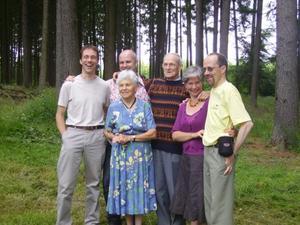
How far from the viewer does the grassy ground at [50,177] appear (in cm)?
629

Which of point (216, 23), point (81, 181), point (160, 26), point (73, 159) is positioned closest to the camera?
point (73, 159)

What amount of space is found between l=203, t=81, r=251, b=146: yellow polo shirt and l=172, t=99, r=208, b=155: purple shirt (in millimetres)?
265

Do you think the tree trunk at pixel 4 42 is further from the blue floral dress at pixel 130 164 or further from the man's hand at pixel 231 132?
the man's hand at pixel 231 132

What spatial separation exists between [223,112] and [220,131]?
189mm

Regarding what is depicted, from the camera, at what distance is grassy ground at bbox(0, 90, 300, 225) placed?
6.29 m

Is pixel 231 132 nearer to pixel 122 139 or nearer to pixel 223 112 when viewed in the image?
pixel 223 112

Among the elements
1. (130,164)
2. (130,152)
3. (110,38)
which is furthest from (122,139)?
(110,38)

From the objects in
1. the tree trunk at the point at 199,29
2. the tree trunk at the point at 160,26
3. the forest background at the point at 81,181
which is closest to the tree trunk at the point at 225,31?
the forest background at the point at 81,181

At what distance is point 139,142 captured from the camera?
5.11m

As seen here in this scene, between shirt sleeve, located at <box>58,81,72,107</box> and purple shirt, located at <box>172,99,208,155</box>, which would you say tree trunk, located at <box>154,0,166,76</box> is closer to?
shirt sleeve, located at <box>58,81,72,107</box>

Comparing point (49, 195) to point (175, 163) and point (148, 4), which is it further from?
point (148, 4)

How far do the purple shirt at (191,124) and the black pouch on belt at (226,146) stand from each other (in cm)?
53

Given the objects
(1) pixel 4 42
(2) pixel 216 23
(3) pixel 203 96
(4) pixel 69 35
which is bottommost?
(3) pixel 203 96

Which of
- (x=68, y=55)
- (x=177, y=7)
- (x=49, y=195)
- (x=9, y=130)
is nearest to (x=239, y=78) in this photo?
(x=177, y=7)
